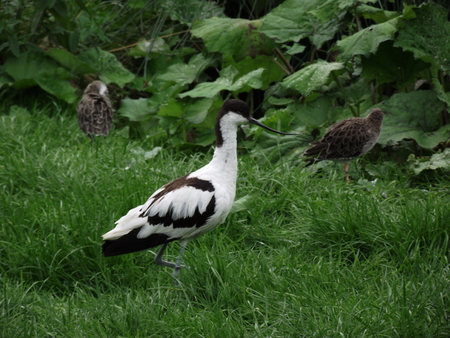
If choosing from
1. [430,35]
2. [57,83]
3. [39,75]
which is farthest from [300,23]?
[39,75]

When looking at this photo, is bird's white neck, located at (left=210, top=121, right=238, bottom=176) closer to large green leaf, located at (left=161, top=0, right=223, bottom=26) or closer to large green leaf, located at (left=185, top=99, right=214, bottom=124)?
large green leaf, located at (left=185, top=99, right=214, bottom=124)

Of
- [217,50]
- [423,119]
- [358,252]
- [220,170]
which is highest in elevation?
[217,50]

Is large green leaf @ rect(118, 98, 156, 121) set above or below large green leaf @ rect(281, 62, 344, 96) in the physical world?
below

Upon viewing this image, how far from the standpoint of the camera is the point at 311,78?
527cm

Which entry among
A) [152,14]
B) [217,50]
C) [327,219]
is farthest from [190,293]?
[152,14]

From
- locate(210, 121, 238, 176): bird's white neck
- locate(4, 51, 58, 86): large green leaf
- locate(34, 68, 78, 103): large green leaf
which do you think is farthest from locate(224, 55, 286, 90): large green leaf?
locate(210, 121, 238, 176): bird's white neck

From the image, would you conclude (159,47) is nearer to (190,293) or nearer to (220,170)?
(220,170)

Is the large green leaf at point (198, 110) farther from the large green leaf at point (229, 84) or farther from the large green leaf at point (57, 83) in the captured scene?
the large green leaf at point (57, 83)

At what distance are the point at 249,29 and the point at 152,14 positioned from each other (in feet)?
7.25

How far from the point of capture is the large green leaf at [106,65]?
7219mm

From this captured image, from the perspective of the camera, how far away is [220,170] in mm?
3645

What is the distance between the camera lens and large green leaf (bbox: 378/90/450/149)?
197 inches

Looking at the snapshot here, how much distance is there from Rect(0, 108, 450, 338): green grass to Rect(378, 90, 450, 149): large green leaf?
0.35 metres

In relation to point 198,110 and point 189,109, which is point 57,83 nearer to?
point 189,109
